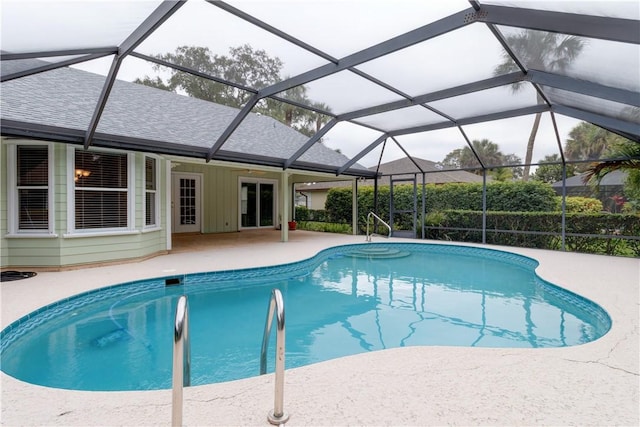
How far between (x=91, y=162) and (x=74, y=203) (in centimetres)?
91

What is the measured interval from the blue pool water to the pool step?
8.78 feet

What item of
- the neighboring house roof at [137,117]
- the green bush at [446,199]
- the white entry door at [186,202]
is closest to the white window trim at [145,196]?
the neighboring house roof at [137,117]

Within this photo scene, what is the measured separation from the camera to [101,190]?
23.6ft

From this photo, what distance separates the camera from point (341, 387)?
97.7 inches

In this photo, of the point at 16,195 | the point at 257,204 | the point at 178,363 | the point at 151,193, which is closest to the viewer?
the point at 178,363

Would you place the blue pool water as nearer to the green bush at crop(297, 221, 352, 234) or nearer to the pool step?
the pool step

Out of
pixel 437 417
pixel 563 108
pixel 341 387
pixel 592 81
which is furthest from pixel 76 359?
pixel 563 108

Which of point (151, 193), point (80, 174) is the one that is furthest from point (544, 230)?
point (80, 174)

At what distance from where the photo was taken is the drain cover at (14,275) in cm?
584

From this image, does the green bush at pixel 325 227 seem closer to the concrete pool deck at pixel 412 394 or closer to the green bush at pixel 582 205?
the green bush at pixel 582 205

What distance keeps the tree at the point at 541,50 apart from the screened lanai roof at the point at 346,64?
0.08ft

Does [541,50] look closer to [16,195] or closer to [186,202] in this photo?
[16,195]

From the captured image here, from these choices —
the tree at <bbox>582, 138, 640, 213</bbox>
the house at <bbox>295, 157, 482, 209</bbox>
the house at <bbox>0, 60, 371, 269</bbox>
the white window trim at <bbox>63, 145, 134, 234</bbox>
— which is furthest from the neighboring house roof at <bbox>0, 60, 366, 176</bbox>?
the house at <bbox>295, 157, 482, 209</bbox>

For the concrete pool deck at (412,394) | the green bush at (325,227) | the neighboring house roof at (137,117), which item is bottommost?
the concrete pool deck at (412,394)
